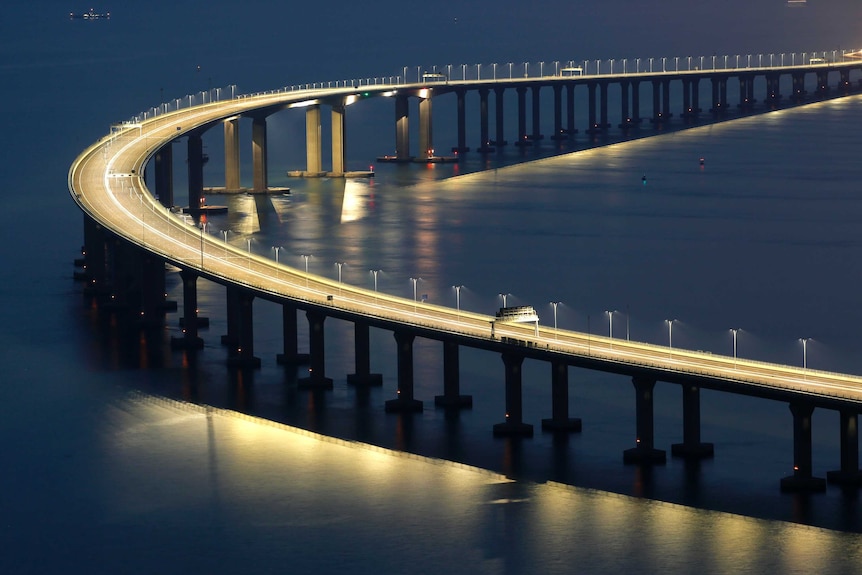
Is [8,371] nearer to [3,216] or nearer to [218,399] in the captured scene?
[218,399]

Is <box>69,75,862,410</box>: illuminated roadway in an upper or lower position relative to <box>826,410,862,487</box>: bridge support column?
upper

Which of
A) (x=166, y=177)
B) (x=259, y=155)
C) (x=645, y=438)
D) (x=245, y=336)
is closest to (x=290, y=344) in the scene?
(x=245, y=336)

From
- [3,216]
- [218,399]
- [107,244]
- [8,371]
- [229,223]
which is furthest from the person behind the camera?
[3,216]

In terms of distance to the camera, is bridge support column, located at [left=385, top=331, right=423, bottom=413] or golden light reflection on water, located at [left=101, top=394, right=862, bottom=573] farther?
bridge support column, located at [left=385, top=331, right=423, bottom=413]

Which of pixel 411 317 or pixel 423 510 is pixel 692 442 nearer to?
pixel 423 510

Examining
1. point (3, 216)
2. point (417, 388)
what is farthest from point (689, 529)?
point (3, 216)

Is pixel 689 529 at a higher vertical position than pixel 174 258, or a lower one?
lower

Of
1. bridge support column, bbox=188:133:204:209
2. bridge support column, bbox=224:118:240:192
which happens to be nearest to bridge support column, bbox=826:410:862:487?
bridge support column, bbox=188:133:204:209

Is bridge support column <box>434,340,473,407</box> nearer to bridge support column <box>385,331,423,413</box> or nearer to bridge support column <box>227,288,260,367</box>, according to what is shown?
bridge support column <box>385,331,423,413</box>
